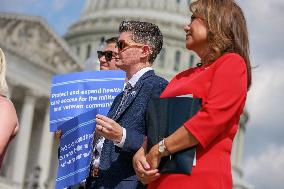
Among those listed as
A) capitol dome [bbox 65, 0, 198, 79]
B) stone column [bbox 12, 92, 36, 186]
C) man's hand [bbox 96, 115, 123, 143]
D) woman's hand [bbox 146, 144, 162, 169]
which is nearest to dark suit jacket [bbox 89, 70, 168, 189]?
man's hand [bbox 96, 115, 123, 143]

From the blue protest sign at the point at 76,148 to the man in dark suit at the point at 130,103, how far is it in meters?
0.13

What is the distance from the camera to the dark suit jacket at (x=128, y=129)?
7719mm

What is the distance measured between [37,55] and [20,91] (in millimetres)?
2608

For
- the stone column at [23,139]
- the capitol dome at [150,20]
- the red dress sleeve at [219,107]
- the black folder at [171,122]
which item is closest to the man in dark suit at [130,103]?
the black folder at [171,122]

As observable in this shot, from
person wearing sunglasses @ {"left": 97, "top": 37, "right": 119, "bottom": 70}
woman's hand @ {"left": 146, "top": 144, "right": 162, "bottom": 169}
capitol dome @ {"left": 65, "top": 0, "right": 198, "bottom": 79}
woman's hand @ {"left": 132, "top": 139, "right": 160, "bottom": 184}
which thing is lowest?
woman's hand @ {"left": 132, "top": 139, "right": 160, "bottom": 184}

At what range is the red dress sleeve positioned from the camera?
623cm

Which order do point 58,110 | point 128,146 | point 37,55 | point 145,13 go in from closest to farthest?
point 128,146 < point 58,110 < point 37,55 < point 145,13

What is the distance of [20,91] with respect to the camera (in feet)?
226

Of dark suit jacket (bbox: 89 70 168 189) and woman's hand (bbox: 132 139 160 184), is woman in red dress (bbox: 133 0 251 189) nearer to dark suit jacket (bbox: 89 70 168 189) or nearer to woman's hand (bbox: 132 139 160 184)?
woman's hand (bbox: 132 139 160 184)

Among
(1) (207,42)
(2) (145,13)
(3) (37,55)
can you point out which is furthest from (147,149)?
(2) (145,13)

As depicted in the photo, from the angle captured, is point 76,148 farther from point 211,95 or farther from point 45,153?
point 45,153

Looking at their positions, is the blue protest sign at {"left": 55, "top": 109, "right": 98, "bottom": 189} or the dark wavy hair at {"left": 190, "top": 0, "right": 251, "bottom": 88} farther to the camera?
the blue protest sign at {"left": 55, "top": 109, "right": 98, "bottom": 189}

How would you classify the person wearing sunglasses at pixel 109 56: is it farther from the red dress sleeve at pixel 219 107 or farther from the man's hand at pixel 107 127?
the red dress sleeve at pixel 219 107

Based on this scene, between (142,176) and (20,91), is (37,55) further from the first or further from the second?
(142,176)
